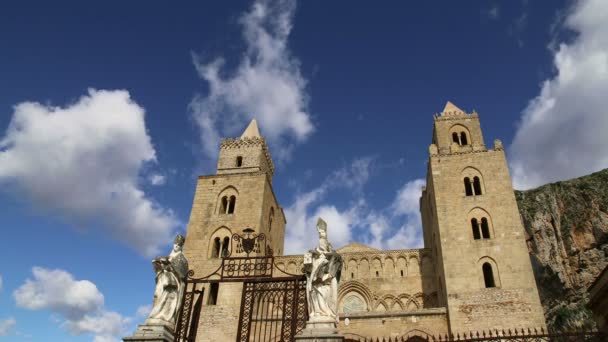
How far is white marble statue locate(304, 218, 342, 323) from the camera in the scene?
23.7 feet

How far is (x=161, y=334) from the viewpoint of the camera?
24.7 feet

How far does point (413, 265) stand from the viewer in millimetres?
24672

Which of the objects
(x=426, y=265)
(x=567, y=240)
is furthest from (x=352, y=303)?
(x=567, y=240)

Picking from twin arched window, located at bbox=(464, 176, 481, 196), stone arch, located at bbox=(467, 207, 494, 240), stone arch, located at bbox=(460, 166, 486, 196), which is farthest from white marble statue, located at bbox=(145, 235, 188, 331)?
stone arch, located at bbox=(460, 166, 486, 196)

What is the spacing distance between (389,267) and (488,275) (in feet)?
18.3

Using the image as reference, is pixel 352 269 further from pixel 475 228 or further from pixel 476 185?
pixel 476 185

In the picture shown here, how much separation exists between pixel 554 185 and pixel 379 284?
76.3ft

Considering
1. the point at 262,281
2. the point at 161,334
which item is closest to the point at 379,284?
the point at 262,281

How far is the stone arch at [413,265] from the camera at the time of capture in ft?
80.3

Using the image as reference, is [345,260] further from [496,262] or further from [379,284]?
[496,262]

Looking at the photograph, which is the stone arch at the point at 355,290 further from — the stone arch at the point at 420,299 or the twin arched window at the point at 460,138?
the twin arched window at the point at 460,138

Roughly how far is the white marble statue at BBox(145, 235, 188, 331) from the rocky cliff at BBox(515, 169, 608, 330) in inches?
1192

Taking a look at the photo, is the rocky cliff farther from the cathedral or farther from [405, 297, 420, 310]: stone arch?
[405, 297, 420, 310]: stone arch

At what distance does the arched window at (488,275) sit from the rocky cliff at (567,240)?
13216mm
